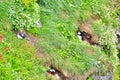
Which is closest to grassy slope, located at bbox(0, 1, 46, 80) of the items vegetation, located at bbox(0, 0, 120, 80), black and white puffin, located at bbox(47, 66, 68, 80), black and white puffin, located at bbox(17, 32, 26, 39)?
vegetation, located at bbox(0, 0, 120, 80)

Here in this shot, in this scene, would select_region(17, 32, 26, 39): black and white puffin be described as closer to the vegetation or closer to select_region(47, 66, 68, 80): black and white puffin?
the vegetation

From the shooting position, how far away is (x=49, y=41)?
48.2ft

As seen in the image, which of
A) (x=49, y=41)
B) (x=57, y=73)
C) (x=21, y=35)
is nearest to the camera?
(x=57, y=73)

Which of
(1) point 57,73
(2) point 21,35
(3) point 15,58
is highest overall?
(2) point 21,35

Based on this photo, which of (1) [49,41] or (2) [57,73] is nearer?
(2) [57,73]

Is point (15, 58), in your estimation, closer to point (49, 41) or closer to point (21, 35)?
point (21, 35)

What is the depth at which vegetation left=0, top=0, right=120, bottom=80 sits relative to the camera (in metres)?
12.8

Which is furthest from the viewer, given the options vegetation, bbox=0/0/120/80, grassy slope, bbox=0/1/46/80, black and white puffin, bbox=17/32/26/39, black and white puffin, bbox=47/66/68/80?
black and white puffin, bbox=17/32/26/39

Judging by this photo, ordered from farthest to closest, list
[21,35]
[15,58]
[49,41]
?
[49,41] → [21,35] → [15,58]

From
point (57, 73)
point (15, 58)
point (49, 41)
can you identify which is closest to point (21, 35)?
point (49, 41)

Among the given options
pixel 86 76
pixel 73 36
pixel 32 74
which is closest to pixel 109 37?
pixel 73 36

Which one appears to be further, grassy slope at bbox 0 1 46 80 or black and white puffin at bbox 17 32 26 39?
black and white puffin at bbox 17 32 26 39

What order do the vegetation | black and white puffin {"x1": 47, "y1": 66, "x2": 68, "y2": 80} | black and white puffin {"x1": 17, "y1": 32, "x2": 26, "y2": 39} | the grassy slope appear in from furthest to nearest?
1. black and white puffin {"x1": 17, "y1": 32, "x2": 26, "y2": 39}
2. black and white puffin {"x1": 47, "y1": 66, "x2": 68, "y2": 80}
3. the vegetation
4. the grassy slope

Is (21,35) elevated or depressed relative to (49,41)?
elevated
